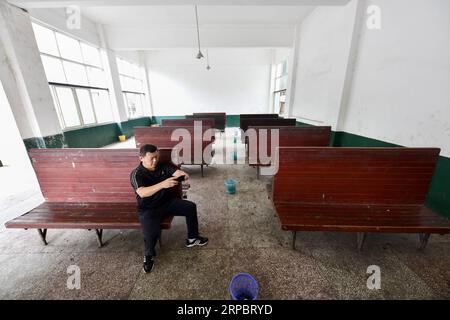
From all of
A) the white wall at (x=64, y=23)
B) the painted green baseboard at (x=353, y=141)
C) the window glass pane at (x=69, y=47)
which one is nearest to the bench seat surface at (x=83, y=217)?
the painted green baseboard at (x=353, y=141)

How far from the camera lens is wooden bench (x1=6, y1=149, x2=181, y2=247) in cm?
188

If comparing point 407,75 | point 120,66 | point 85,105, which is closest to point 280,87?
point 407,75

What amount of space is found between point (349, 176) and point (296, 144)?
1.50 metres

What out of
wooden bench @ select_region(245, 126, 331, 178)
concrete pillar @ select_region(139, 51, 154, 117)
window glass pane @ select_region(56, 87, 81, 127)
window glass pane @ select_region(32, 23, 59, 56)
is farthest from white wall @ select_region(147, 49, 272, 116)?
wooden bench @ select_region(245, 126, 331, 178)

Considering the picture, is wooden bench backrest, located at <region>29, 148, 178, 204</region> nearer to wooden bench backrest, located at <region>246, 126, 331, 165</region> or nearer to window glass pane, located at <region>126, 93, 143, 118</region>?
wooden bench backrest, located at <region>246, 126, 331, 165</region>

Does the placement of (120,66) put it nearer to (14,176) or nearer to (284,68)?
(14,176)

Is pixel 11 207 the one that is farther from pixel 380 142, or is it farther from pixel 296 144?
pixel 380 142

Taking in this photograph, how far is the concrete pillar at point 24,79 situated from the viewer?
340 centimetres

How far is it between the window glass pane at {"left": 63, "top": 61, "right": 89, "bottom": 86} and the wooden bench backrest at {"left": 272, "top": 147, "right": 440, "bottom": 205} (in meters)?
6.72

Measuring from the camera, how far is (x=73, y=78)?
5535mm

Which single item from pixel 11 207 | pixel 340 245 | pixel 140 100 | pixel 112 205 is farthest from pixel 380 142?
pixel 140 100

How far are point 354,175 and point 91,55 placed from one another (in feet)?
27.7
